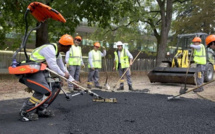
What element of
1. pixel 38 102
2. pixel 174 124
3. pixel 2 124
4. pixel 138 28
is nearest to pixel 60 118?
pixel 38 102

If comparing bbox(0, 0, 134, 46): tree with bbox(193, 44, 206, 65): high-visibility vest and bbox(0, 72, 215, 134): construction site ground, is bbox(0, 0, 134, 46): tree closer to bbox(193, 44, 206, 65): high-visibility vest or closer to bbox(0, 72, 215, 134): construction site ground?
bbox(193, 44, 206, 65): high-visibility vest

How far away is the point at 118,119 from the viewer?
153 inches

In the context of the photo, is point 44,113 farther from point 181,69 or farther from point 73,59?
point 181,69

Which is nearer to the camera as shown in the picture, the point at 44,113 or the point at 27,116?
the point at 27,116

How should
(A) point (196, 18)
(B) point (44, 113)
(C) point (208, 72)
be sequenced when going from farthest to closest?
(A) point (196, 18) < (C) point (208, 72) < (B) point (44, 113)

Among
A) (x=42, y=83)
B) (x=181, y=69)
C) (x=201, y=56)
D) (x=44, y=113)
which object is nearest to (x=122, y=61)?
(x=181, y=69)

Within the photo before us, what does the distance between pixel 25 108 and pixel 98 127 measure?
1283 millimetres

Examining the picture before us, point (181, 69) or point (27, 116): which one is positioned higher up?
point (181, 69)

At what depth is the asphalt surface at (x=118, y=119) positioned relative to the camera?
3.32 m

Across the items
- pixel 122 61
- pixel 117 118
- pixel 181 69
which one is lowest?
pixel 117 118

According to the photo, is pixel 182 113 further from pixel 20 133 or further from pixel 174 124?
pixel 20 133

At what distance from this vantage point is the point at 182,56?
9.91 meters

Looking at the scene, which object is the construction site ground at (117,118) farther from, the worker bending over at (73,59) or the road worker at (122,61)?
the road worker at (122,61)

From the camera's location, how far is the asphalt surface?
10.9ft
